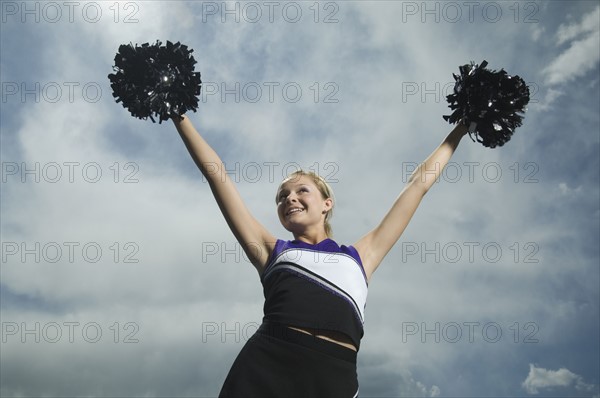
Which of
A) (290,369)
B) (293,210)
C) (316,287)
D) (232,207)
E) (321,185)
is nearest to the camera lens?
(290,369)

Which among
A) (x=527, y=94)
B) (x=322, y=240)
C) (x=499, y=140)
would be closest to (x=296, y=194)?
(x=322, y=240)

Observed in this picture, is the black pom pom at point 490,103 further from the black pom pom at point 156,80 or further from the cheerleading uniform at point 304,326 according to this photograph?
the black pom pom at point 156,80

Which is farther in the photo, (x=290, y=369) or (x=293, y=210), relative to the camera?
(x=293, y=210)

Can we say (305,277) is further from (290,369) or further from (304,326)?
(290,369)

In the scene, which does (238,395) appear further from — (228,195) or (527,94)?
(527,94)

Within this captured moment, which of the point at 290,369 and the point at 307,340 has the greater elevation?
the point at 307,340

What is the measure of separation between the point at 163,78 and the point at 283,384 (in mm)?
2049

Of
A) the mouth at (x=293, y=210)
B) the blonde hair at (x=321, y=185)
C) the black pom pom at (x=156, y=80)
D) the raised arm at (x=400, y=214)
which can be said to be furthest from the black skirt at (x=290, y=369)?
the black pom pom at (x=156, y=80)

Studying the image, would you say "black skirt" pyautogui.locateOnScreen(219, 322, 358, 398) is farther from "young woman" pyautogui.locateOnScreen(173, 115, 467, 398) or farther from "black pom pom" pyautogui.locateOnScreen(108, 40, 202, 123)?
"black pom pom" pyautogui.locateOnScreen(108, 40, 202, 123)

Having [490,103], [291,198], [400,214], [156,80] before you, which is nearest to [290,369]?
[291,198]

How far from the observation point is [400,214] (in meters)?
3.95

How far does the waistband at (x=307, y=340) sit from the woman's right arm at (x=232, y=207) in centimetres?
53

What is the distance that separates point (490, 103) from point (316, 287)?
2.02 metres

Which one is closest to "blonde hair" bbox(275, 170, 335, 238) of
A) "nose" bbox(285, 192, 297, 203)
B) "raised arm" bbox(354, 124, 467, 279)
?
"nose" bbox(285, 192, 297, 203)
